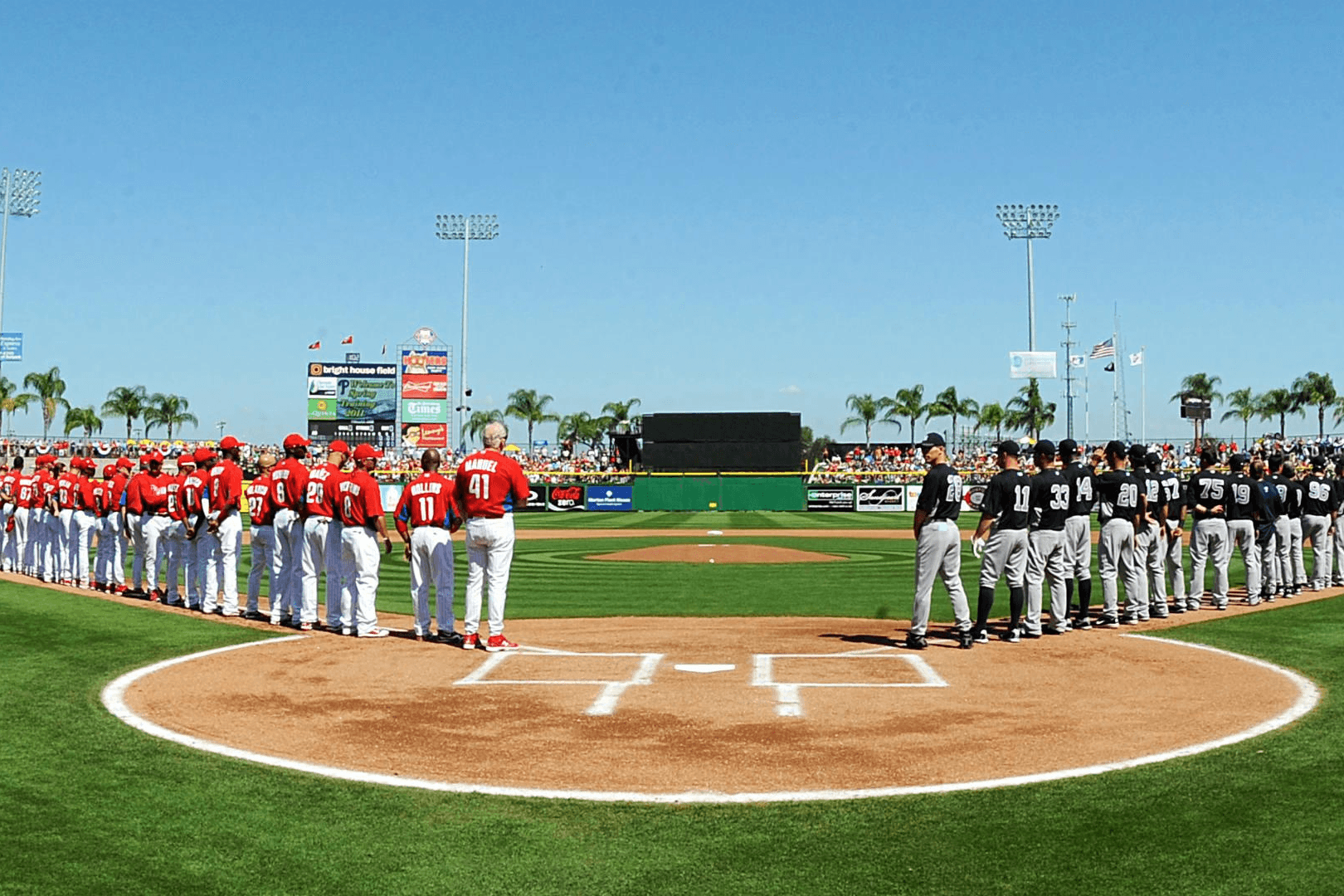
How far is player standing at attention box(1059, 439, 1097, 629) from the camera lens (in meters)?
12.1

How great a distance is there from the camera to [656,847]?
183 inches

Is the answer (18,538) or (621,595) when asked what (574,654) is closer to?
(621,595)

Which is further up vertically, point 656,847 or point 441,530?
point 441,530


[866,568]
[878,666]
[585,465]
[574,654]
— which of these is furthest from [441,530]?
[585,465]

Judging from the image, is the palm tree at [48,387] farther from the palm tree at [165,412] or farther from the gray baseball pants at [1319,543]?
the gray baseball pants at [1319,543]

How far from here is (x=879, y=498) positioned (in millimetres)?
51031

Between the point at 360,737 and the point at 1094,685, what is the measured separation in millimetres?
5451

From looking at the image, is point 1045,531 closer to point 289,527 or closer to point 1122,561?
point 1122,561

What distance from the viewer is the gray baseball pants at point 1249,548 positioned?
47.9 feet

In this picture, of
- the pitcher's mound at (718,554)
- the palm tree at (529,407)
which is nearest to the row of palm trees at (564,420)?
the palm tree at (529,407)

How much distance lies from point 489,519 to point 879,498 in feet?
137

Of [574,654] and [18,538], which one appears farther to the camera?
[18,538]

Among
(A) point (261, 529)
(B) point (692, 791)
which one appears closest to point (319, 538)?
(A) point (261, 529)

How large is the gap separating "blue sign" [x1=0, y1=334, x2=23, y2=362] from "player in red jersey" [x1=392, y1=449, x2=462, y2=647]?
132 feet
